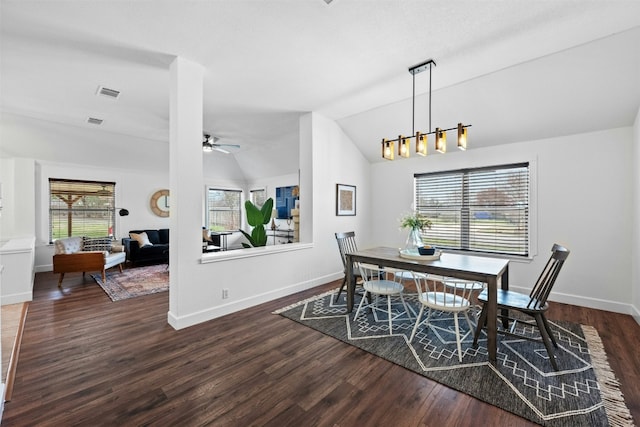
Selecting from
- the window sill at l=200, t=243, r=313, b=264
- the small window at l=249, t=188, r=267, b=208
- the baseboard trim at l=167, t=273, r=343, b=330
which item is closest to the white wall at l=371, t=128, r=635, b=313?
the baseboard trim at l=167, t=273, r=343, b=330

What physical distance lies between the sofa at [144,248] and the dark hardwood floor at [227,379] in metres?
2.99

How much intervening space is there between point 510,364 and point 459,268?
85cm

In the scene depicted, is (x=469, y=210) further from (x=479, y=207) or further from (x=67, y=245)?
(x=67, y=245)

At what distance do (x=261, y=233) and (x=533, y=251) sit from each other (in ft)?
13.3

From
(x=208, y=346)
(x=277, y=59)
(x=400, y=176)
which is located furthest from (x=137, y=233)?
(x=400, y=176)

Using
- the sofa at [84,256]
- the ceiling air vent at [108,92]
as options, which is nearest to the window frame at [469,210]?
the ceiling air vent at [108,92]

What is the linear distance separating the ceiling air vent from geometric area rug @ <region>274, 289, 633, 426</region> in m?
3.80

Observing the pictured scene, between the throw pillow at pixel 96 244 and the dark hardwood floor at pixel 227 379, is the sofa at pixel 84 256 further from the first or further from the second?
the dark hardwood floor at pixel 227 379

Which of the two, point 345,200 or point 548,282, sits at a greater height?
point 345,200

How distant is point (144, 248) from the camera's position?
20.6 feet

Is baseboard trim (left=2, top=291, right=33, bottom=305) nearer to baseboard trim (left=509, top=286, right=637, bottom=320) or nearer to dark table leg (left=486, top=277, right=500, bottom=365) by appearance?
dark table leg (left=486, top=277, right=500, bottom=365)

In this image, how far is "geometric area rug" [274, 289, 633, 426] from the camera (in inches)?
71.2

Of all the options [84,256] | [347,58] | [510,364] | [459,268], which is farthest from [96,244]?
[510,364]

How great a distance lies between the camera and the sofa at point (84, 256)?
463 centimetres
